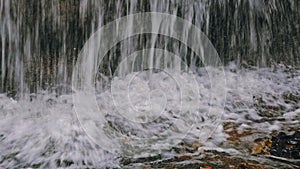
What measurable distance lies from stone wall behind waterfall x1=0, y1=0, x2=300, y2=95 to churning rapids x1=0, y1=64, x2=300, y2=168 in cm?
28

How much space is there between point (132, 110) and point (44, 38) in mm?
1852

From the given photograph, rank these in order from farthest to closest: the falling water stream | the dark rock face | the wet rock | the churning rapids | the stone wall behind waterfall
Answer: the stone wall behind waterfall → the falling water stream → the churning rapids → the wet rock → the dark rock face

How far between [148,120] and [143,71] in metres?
1.31

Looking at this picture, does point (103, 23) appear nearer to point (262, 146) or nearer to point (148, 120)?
point (148, 120)

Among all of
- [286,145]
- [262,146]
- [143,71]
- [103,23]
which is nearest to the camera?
[286,145]

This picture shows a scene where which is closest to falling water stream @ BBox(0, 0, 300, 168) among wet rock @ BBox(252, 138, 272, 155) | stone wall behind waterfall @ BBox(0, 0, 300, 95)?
stone wall behind waterfall @ BBox(0, 0, 300, 95)

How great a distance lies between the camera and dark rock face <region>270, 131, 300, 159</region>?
3.82m

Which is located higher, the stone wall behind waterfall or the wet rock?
the stone wall behind waterfall

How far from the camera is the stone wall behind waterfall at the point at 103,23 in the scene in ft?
19.1

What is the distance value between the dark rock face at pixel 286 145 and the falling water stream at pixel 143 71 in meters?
0.37

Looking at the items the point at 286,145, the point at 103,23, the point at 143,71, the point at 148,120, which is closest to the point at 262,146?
the point at 286,145

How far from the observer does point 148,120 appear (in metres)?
5.27

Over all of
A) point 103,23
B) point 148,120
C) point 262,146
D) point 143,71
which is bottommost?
point 262,146

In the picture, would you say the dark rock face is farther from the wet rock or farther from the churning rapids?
the churning rapids
